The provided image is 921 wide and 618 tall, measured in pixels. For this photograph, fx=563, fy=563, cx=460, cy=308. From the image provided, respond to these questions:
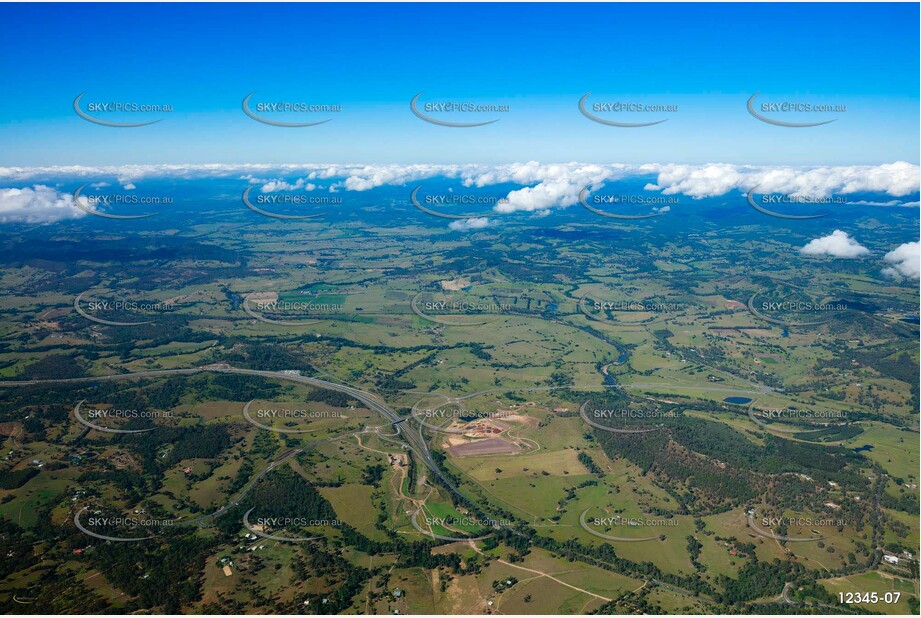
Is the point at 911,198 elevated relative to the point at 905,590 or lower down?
elevated

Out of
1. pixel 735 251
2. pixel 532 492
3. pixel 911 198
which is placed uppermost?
pixel 911 198

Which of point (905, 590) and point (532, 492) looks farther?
point (532, 492)

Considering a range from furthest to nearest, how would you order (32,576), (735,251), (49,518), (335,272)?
(735,251) → (335,272) → (49,518) → (32,576)

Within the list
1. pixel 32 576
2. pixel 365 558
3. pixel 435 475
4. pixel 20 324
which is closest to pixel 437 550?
pixel 365 558

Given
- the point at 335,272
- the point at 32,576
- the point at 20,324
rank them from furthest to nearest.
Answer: the point at 335,272 < the point at 20,324 < the point at 32,576

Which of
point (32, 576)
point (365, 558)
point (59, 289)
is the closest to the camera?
point (32, 576)

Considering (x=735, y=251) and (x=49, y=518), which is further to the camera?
(x=735, y=251)

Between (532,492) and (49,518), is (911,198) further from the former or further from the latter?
(49,518)

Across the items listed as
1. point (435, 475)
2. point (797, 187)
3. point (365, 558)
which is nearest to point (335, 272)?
point (435, 475)

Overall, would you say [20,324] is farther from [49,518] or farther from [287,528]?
[287,528]
